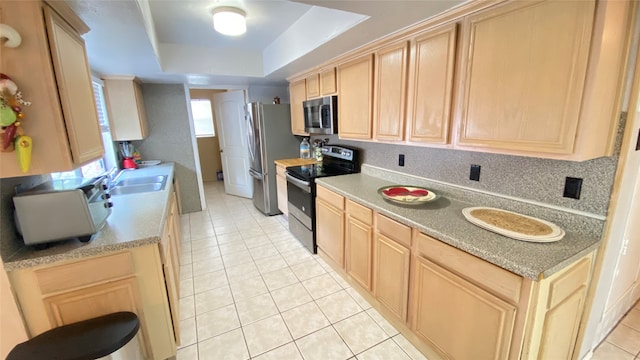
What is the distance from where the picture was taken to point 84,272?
1366 mm

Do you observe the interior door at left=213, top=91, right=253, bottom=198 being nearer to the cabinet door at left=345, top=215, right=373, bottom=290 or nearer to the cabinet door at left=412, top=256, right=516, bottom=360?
the cabinet door at left=345, top=215, right=373, bottom=290

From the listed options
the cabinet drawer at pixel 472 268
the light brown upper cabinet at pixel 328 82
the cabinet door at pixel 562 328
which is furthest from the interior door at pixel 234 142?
the cabinet door at pixel 562 328

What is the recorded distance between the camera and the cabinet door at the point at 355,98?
232 centimetres

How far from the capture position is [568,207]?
1.41 m

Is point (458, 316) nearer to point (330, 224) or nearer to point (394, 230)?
point (394, 230)

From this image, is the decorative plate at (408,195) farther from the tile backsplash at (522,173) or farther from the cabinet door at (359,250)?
the cabinet door at (359,250)

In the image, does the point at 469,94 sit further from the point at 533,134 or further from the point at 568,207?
the point at 568,207

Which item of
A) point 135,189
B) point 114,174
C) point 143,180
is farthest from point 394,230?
point 114,174

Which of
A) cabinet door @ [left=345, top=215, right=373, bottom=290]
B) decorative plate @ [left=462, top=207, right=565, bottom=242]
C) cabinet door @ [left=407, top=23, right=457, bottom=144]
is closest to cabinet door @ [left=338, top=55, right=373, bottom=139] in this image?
cabinet door @ [left=407, top=23, right=457, bottom=144]

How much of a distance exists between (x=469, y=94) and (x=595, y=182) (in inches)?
29.5

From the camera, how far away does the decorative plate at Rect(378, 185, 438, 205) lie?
6.08 ft

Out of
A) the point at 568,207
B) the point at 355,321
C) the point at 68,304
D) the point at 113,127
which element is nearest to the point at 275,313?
the point at 355,321

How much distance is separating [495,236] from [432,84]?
1015 mm

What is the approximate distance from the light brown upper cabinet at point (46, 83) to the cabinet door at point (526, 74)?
2.02 metres
